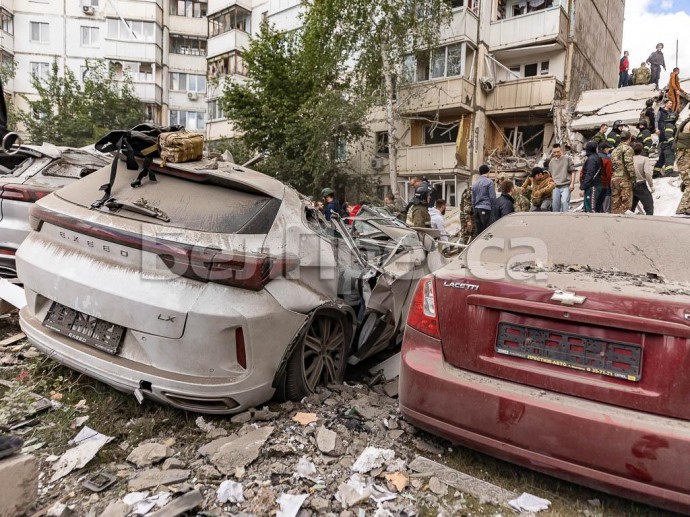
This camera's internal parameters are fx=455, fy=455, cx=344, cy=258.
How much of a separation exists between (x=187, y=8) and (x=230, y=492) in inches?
1514

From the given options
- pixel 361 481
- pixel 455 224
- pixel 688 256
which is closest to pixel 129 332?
pixel 361 481

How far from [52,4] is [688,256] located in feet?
144

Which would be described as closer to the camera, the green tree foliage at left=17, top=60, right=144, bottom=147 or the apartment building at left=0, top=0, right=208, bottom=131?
the green tree foliage at left=17, top=60, right=144, bottom=147

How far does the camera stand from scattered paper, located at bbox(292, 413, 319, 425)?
8.97 ft

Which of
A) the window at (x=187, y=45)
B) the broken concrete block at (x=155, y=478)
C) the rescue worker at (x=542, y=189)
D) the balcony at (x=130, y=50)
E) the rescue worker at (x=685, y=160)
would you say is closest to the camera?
the broken concrete block at (x=155, y=478)

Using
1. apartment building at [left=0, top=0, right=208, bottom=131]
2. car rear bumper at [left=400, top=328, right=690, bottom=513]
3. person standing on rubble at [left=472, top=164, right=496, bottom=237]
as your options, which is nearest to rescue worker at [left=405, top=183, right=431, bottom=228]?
person standing on rubble at [left=472, top=164, right=496, bottom=237]

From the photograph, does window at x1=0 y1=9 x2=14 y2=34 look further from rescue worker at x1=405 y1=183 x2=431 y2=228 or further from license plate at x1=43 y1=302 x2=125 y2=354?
license plate at x1=43 y1=302 x2=125 y2=354

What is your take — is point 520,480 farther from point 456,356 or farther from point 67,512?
point 67,512

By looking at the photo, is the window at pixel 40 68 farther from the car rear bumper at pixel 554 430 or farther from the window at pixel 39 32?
the car rear bumper at pixel 554 430

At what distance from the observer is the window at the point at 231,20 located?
2853cm

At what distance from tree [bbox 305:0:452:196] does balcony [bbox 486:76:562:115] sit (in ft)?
14.1

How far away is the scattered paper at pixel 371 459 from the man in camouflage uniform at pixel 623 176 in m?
8.03

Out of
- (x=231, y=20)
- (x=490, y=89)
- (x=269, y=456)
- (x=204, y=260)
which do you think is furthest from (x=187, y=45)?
(x=269, y=456)

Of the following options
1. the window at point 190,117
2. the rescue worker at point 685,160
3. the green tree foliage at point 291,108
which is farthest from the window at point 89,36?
the rescue worker at point 685,160
